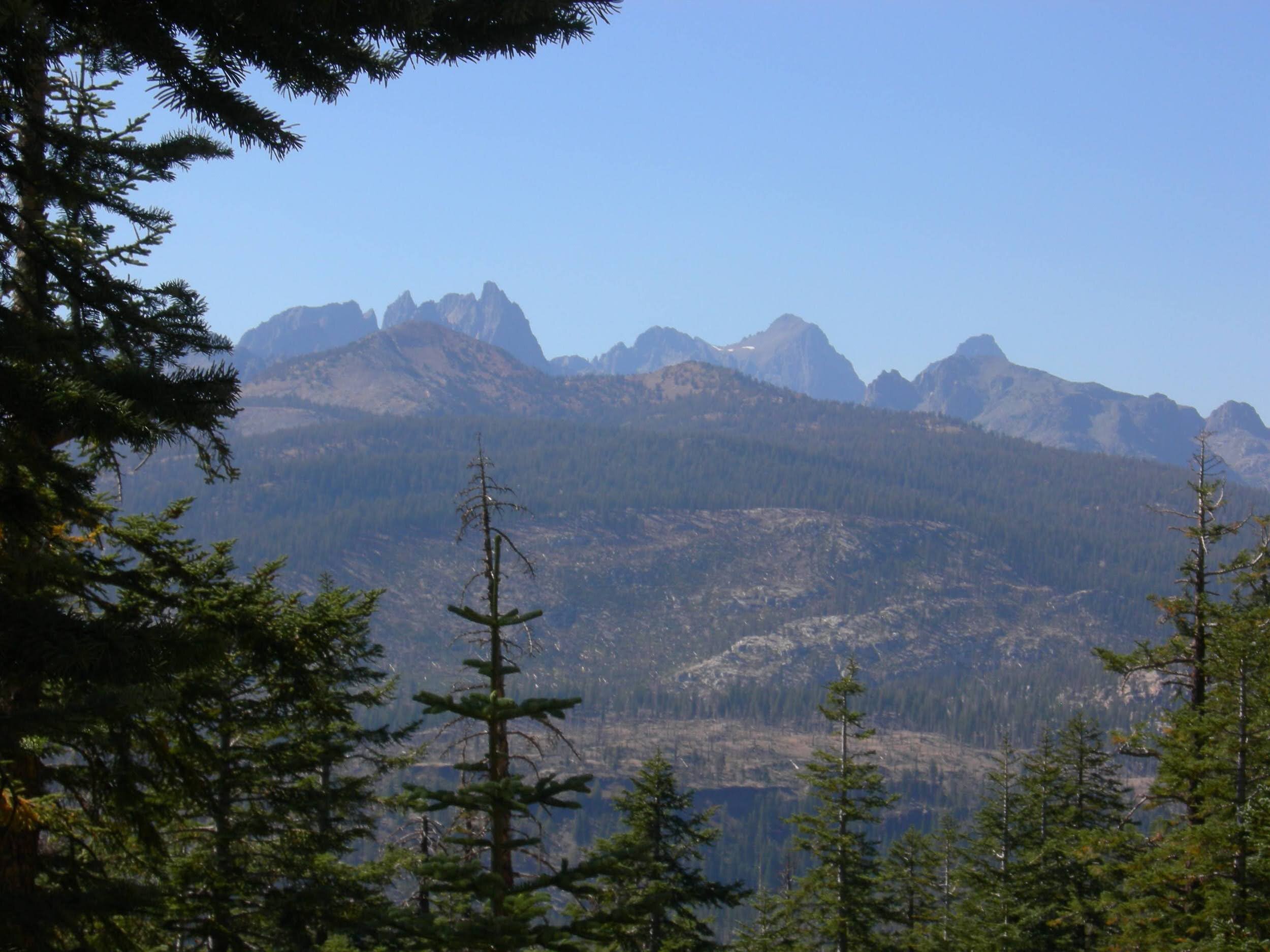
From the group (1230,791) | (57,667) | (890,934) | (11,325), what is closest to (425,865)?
(57,667)

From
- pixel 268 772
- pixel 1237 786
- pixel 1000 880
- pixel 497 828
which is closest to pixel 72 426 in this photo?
pixel 497 828

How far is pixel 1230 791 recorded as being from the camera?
18109 mm

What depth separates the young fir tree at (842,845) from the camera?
2847 centimetres

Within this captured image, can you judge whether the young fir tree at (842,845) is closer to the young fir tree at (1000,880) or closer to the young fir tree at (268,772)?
the young fir tree at (1000,880)

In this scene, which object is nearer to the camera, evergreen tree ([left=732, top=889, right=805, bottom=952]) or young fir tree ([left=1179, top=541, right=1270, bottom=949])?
young fir tree ([left=1179, top=541, right=1270, bottom=949])

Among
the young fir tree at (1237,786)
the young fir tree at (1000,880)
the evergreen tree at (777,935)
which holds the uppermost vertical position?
the young fir tree at (1237,786)

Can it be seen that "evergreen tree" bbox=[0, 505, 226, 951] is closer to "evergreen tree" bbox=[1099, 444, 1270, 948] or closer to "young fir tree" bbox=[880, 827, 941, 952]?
"evergreen tree" bbox=[1099, 444, 1270, 948]

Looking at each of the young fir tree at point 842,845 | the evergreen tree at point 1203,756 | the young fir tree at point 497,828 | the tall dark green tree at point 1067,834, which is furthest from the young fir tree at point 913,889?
the young fir tree at point 497,828

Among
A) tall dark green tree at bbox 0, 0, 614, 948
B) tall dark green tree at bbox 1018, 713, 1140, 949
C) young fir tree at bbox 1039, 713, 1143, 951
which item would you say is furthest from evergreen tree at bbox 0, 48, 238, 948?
tall dark green tree at bbox 1018, 713, 1140, 949

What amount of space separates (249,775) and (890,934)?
22277mm

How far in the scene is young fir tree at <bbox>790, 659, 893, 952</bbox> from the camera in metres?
28.5

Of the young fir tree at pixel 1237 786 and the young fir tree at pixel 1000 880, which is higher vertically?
the young fir tree at pixel 1237 786

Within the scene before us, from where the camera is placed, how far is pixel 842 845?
1126 inches

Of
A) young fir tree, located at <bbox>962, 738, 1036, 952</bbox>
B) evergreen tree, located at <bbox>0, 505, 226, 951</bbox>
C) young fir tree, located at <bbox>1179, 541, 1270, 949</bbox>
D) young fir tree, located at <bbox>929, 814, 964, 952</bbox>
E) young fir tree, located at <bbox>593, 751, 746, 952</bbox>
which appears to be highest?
evergreen tree, located at <bbox>0, 505, 226, 951</bbox>
